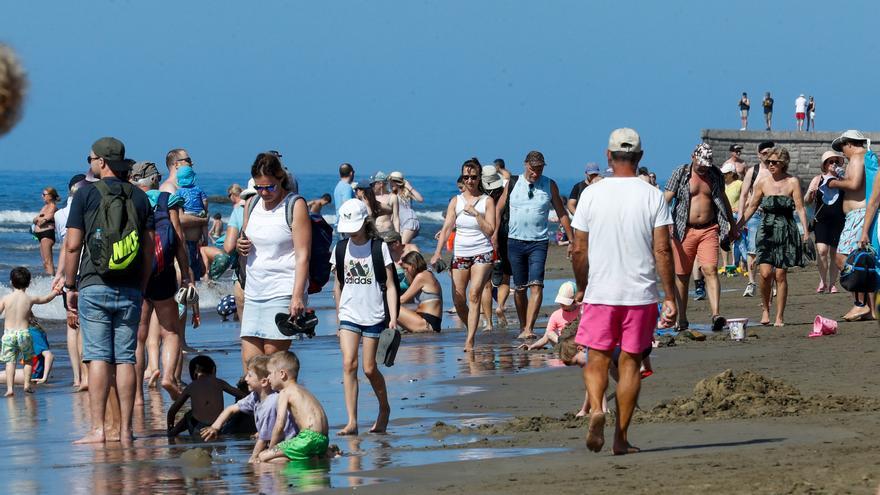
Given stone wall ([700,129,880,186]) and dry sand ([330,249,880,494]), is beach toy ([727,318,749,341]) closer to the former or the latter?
dry sand ([330,249,880,494])

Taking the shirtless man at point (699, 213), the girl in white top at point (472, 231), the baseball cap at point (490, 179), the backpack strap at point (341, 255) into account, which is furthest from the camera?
the baseball cap at point (490, 179)

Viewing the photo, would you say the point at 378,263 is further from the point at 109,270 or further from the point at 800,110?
the point at 800,110

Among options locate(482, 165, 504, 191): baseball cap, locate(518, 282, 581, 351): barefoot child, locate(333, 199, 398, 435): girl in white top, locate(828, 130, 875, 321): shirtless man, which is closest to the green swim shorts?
locate(333, 199, 398, 435): girl in white top

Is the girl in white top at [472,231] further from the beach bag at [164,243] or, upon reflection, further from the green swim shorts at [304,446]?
the green swim shorts at [304,446]

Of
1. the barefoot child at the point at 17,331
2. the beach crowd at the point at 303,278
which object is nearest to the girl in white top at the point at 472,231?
the beach crowd at the point at 303,278

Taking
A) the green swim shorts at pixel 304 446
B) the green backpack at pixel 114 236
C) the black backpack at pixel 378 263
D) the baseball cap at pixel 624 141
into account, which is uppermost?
the baseball cap at pixel 624 141

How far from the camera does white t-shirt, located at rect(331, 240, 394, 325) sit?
317 inches

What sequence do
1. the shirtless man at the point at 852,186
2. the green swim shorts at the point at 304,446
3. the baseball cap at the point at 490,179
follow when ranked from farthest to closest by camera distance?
the baseball cap at the point at 490,179, the shirtless man at the point at 852,186, the green swim shorts at the point at 304,446

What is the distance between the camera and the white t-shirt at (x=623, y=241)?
21.2ft

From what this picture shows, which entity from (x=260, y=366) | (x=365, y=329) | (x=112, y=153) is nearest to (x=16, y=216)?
(x=112, y=153)

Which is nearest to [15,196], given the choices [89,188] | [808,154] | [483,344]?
[808,154]

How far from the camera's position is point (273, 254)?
805 centimetres

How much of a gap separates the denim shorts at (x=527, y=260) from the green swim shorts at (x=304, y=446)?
258 inches

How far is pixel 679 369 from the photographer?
10.2 meters
